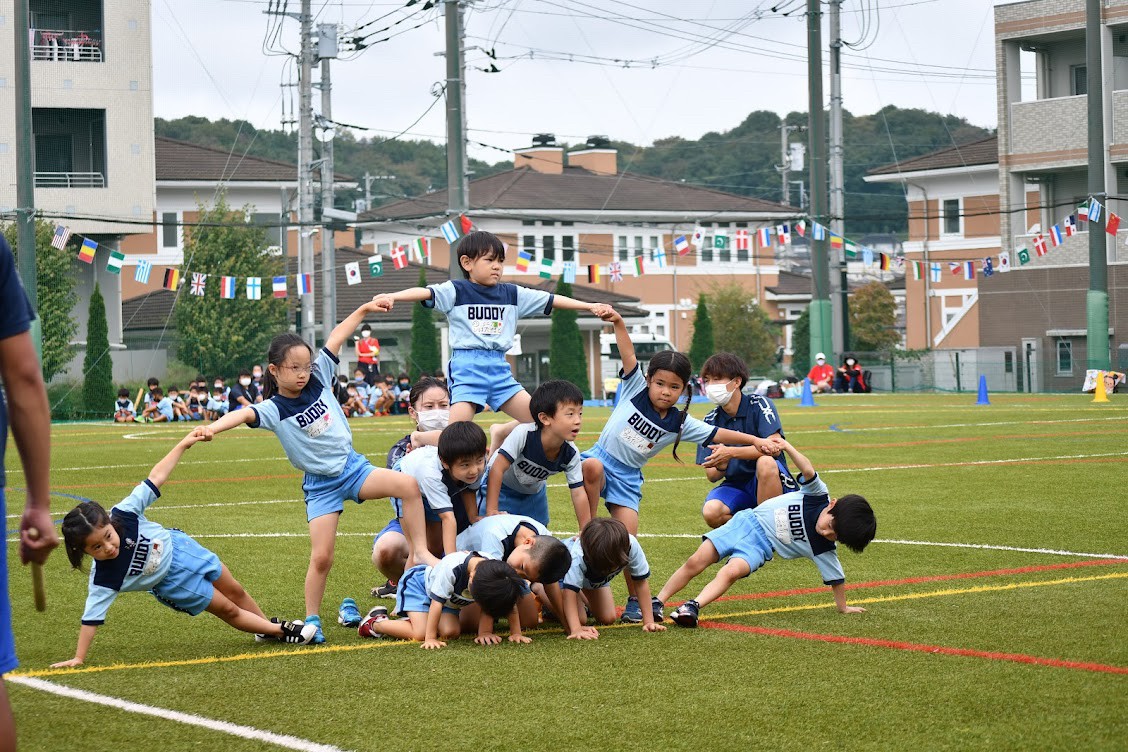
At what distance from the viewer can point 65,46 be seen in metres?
43.8

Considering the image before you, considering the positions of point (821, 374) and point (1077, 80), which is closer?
point (821, 374)

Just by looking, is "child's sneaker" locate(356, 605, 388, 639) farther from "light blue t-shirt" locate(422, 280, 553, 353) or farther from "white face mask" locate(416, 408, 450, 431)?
"light blue t-shirt" locate(422, 280, 553, 353)

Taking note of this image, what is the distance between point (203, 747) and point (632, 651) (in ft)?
7.95

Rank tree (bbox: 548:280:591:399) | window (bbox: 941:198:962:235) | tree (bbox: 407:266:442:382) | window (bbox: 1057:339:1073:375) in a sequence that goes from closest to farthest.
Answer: window (bbox: 1057:339:1073:375)
tree (bbox: 407:266:442:382)
tree (bbox: 548:280:591:399)
window (bbox: 941:198:962:235)

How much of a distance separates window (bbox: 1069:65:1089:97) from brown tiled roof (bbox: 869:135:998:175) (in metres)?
Answer: 10.4

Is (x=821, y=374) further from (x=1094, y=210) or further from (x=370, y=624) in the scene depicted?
(x=370, y=624)

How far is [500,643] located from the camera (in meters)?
7.24

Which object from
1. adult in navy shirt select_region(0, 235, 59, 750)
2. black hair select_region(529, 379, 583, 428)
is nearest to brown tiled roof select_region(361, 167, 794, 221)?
black hair select_region(529, 379, 583, 428)

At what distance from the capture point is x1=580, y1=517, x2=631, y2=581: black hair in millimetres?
7195

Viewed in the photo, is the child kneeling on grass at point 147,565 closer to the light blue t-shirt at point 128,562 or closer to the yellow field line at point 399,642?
the light blue t-shirt at point 128,562

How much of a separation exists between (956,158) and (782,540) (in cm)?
5117

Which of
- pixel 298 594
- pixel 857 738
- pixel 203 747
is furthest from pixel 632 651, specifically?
pixel 298 594

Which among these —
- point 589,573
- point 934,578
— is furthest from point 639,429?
point 934,578

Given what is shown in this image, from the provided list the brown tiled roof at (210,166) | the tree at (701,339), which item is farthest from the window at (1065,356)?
the brown tiled roof at (210,166)
